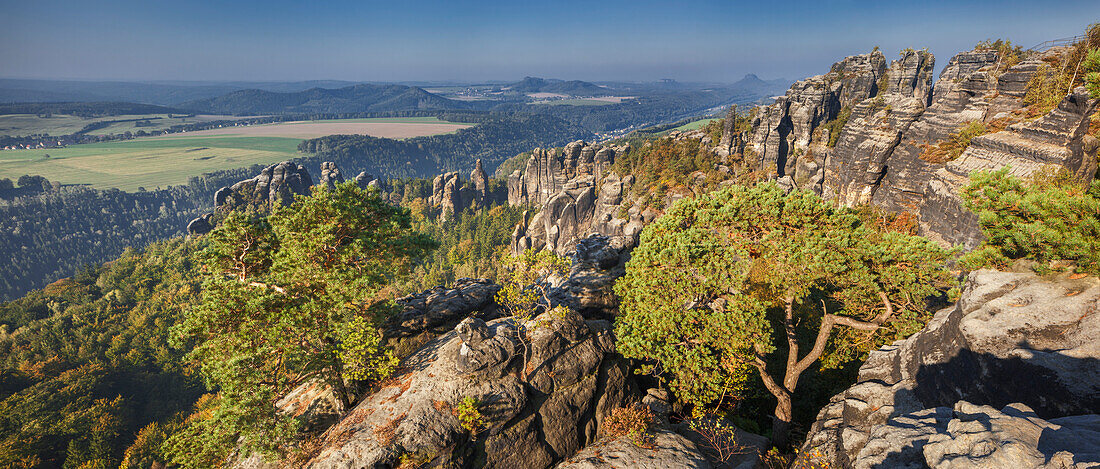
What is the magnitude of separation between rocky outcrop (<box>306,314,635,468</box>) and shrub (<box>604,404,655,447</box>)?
111 cm

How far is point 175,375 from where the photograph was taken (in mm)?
65250

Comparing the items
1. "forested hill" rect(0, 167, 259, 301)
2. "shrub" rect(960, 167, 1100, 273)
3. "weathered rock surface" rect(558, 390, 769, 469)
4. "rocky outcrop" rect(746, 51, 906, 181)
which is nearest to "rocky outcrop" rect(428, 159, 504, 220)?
"rocky outcrop" rect(746, 51, 906, 181)

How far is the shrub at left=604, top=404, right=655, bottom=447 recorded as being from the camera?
54.7 feet

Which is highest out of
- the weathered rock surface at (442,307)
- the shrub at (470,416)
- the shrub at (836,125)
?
the shrub at (836,125)

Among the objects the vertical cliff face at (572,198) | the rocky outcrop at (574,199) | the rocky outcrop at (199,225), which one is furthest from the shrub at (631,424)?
the rocky outcrop at (199,225)

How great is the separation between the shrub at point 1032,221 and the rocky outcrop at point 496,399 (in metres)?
14.3

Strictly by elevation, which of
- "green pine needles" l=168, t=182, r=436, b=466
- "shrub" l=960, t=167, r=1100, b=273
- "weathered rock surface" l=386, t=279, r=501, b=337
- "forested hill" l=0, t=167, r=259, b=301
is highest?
"shrub" l=960, t=167, r=1100, b=273

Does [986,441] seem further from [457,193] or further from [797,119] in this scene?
[457,193]

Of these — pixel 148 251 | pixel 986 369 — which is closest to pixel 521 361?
pixel 986 369

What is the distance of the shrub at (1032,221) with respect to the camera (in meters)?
10.5

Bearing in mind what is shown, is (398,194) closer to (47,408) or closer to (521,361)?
(47,408)

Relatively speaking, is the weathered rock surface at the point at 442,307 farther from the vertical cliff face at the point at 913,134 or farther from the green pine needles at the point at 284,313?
the vertical cliff face at the point at 913,134

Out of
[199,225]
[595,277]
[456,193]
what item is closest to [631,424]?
[595,277]

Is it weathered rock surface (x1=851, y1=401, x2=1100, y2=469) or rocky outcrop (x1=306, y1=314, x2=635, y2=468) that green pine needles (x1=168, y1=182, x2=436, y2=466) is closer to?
rocky outcrop (x1=306, y1=314, x2=635, y2=468)
